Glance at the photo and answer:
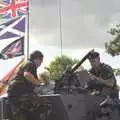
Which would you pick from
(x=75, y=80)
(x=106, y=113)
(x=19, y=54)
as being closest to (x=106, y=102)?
(x=106, y=113)

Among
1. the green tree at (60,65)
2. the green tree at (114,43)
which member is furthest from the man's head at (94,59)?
the green tree at (114,43)

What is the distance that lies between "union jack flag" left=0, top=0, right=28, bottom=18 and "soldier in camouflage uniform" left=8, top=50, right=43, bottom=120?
13468 mm

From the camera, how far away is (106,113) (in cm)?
848

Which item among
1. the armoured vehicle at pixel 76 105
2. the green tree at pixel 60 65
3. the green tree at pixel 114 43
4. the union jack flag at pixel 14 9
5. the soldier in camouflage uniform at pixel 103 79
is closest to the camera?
the armoured vehicle at pixel 76 105

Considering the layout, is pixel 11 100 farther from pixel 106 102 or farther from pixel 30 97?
pixel 106 102

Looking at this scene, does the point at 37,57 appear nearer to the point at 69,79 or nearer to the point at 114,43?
the point at 69,79

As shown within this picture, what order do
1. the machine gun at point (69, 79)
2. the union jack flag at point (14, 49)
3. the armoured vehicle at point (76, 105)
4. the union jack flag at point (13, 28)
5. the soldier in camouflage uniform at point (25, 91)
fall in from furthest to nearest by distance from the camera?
the union jack flag at point (13, 28) < the union jack flag at point (14, 49) < the machine gun at point (69, 79) < the soldier in camouflage uniform at point (25, 91) < the armoured vehicle at point (76, 105)

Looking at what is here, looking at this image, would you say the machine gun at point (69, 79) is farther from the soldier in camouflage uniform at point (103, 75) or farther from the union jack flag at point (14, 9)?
the union jack flag at point (14, 9)

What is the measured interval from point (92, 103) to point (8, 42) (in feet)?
43.8

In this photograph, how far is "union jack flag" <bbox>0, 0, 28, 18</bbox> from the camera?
22.3 meters

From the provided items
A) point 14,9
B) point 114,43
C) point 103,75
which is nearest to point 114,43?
point 114,43

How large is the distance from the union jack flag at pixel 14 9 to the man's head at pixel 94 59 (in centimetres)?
1335

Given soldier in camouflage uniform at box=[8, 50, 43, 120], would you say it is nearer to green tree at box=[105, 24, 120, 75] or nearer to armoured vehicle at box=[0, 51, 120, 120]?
armoured vehicle at box=[0, 51, 120, 120]

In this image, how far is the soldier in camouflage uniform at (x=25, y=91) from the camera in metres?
8.62
